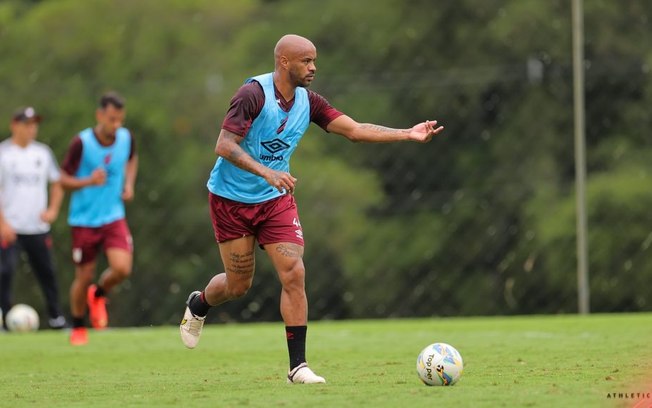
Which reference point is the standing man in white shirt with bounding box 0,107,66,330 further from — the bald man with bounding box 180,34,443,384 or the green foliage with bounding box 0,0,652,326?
the bald man with bounding box 180,34,443,384

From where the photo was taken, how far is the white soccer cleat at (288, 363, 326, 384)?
7352mm

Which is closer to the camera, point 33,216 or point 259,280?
point 33,216

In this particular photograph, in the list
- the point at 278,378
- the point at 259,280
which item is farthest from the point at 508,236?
the point at 278,378

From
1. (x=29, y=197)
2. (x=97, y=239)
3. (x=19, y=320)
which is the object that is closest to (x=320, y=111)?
(x=97, y=239)

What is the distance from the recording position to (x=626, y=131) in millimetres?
17766

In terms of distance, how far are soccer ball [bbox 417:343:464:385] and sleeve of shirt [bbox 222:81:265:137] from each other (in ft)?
5.50

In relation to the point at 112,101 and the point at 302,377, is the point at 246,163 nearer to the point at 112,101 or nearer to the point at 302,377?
the point at 302,377

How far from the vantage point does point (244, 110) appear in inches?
300

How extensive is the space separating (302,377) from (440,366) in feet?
2.82

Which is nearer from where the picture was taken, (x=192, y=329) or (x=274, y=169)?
(x=274, y=169)

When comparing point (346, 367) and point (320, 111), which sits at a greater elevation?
point (320, 111)

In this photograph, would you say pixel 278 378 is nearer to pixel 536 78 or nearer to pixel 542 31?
pixel 536 78

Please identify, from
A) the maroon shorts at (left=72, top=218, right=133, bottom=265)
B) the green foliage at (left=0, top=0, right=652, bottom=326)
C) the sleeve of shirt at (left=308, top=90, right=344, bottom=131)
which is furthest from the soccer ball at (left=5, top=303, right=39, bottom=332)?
the sleeve of shirt at (left=308, top=90, right=344, bottom=131)

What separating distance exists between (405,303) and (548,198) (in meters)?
2.47
